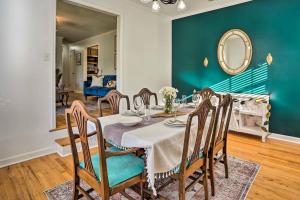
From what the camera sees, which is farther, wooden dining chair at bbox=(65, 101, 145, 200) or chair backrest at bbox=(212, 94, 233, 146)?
chair backrest at bbox=(212, 94, 233, 146)

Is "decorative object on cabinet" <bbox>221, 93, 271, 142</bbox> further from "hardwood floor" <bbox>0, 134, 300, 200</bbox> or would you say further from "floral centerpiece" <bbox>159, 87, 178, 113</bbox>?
"floral centerpiece" <bbox>159, 87, 178, 113</bbox>

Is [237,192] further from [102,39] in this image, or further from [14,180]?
[102,39]

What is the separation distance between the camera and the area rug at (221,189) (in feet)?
6.21

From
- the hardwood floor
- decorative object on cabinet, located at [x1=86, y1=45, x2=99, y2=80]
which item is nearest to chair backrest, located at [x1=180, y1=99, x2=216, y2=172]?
the hardwood floor

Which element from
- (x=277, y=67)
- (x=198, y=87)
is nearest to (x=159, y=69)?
(x=198, y=87)

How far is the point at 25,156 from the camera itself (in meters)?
2.72

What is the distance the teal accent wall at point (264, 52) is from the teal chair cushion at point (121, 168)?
10.3 feet

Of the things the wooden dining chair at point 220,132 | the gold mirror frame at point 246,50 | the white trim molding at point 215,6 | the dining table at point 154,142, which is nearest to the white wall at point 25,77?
the dining table at point 154,142

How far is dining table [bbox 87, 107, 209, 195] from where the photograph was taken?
1.38 metres

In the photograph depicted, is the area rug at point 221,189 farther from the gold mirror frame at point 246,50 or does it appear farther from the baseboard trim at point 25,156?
the gold mirror frame at point 246,50

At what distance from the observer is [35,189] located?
2023mm

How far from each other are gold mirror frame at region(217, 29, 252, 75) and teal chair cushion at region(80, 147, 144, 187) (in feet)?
10.6

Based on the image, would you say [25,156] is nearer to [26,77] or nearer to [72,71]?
[26,77]

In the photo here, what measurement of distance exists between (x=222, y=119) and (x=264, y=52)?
2463mm
